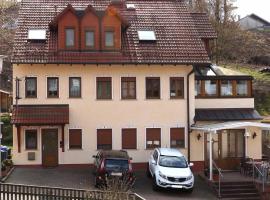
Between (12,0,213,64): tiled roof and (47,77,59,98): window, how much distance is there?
1.31 m

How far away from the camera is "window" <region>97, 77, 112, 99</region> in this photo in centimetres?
3019

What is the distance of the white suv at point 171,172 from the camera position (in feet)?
81.0

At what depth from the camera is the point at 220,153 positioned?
30.9 metres

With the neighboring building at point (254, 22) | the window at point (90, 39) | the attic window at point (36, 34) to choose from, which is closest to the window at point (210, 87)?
the window at point (90, 39)

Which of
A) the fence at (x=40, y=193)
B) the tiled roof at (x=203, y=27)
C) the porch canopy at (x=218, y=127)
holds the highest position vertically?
the tiled roof at (x=203, y=27)

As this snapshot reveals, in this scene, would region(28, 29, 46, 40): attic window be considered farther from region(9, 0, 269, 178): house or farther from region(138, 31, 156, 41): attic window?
region(138, 31, 156, 41): attic window

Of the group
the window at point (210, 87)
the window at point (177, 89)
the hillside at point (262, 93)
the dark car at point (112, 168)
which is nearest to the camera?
the dark car at point (112, 168)

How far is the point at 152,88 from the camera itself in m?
30.6

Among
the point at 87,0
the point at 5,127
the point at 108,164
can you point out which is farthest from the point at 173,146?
the point at 5,127

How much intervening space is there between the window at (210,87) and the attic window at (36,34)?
10.0 meters

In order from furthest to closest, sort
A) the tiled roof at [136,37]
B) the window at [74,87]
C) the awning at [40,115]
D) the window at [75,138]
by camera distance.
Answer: the window at [74,87] → the window at [75,138] → the tiled roof at [136,37] → the awning at [40,115]

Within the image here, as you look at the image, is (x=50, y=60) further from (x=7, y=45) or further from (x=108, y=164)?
(x=7, y=45)

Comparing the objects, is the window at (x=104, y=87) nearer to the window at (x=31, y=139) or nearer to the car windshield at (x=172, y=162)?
the window at (x=31, y=139)

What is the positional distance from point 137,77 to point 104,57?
7.54 feet
